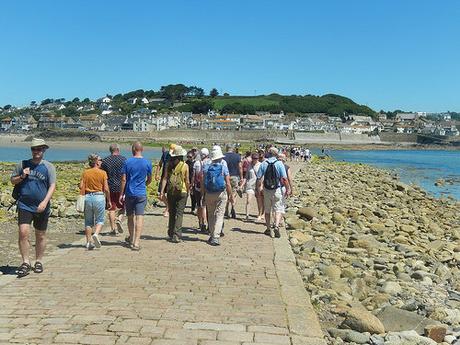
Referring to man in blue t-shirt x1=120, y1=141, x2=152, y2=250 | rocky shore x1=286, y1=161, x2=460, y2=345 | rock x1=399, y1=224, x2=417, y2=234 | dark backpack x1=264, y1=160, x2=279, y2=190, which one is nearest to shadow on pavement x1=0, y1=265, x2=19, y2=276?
man in blue t-shirt x1=120, y1=141, x2=152, y2=250

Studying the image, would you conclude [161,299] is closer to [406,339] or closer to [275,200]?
[406,339]

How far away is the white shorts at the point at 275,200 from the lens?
1089 centimetres

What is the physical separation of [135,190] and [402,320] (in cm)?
463

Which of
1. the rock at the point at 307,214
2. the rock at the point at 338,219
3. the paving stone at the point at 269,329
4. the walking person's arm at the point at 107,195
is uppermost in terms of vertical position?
the walking person's arm at the point at 107,195

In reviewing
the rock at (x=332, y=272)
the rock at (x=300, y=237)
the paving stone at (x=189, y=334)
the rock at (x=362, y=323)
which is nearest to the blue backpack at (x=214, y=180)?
the rock at (x=300, y=237)

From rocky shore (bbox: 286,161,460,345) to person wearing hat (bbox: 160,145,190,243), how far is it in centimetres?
205

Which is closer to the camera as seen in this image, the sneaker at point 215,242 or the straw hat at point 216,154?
the sneaker at point 215,242

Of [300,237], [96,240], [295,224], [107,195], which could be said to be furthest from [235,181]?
[96,240]

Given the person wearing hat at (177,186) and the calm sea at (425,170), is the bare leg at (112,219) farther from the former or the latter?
the calm sea at (425,170)

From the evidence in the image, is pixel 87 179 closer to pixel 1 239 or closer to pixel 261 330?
pixel 1 239

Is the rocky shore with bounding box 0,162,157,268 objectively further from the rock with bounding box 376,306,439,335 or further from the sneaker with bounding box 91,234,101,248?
the rock with bounding box 376,306,439,335

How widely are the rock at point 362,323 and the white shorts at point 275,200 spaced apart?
4796 millimetres

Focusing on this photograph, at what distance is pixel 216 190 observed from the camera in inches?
390

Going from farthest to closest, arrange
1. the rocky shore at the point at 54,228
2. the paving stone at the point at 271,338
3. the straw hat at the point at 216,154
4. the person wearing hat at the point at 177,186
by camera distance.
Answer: the straw hat at the point at 216,154, the person wearing hat at the point at 177,186, the rocky shore at the point at 54,228, the paving stone at the point at 271,338
